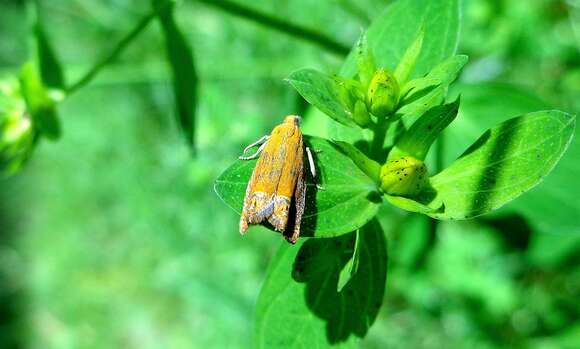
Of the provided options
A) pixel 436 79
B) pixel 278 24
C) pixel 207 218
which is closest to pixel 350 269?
pixel 436 79

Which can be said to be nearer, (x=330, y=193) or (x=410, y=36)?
(x=330, y=193)

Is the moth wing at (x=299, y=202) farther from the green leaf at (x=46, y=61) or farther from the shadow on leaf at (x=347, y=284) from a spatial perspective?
the green leaf at (x=46, y=61)

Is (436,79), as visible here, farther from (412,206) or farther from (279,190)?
(279,190)

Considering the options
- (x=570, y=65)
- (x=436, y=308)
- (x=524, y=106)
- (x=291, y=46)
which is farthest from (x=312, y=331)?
(x=291, y=46)

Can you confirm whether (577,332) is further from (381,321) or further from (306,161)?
(306,161)

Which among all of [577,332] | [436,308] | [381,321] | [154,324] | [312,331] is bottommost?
[154,324]

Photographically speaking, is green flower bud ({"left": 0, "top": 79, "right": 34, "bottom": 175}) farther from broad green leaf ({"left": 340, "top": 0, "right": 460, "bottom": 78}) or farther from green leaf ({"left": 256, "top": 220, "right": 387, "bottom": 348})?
broad green leaf ({"left": 340, "top": 0, "right": 460, "bottom": 78})
